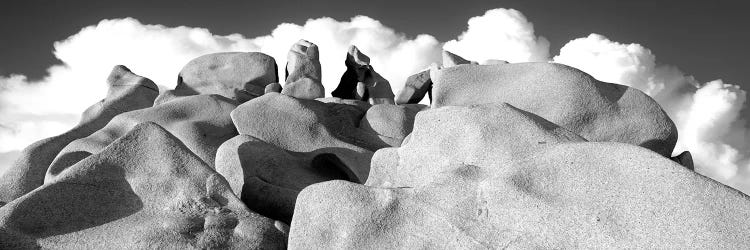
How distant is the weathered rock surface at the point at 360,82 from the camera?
10977 millimetres

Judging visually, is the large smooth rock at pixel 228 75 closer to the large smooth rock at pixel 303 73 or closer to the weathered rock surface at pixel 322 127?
the large smooth rock at pixel 303 73

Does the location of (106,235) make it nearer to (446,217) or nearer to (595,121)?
(446,217)

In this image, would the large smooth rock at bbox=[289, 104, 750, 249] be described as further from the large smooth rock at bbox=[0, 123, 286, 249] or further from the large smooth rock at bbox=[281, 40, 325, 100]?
the large smooth rock at bbox=[281, 40, 325, 100]

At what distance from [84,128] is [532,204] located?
7.16 meters

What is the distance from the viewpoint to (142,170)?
16.6 ft

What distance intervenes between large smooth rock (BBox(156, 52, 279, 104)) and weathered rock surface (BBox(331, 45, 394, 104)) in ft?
3.40

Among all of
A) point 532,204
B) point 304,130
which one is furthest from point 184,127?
point 532,204

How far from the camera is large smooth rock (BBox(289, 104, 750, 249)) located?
3.67 meters

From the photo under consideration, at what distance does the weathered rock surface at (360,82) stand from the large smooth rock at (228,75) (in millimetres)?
1036

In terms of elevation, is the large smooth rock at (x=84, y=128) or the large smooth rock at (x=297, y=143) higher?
the large smooth rock at (x=297, y=143)

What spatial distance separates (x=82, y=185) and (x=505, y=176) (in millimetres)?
2709

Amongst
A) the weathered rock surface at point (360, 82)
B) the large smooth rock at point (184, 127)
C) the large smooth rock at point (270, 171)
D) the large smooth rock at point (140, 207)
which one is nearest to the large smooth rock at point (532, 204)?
the large smooth rock at point (140, 207)

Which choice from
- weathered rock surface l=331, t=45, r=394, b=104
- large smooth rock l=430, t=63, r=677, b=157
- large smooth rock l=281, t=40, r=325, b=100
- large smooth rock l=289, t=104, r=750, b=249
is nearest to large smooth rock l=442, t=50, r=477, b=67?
large smooth rock l=430, t=63, r=677, b=157

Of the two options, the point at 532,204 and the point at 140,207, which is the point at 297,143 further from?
the point at 532,204
